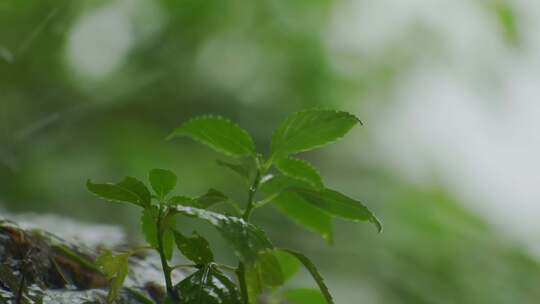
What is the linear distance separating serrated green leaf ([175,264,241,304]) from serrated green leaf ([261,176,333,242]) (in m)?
0.08

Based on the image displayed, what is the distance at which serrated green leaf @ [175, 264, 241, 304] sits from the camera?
1.37 feet

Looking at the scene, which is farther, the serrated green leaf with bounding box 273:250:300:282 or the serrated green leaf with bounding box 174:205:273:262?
the serrated green leaf with bounding box 273:250:300:282

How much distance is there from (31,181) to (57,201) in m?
0.09

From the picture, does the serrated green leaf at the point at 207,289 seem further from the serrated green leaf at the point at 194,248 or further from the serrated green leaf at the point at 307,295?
the serrated green leaf at the point at 307,295

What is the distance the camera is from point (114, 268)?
1.52 feet

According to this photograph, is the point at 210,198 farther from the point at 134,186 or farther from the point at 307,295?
the point at 307,295

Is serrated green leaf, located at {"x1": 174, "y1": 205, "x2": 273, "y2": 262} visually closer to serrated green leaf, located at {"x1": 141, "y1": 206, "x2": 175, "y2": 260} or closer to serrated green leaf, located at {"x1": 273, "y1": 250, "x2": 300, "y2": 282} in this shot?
serrated green leaf, located at {"x1": 141, "y1": 206, "x2": 175, "y2": 260}

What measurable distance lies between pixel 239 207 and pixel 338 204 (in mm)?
64

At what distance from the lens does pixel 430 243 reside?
218cm

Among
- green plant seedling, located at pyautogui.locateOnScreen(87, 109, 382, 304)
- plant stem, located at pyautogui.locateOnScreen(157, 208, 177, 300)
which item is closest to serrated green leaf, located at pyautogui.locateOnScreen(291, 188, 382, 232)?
green plant seedling, located at pyautogui.locateOnScreen(87, 109, 382, 304)

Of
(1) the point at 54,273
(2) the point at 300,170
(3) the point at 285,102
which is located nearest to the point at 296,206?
(2) the point at 300,170

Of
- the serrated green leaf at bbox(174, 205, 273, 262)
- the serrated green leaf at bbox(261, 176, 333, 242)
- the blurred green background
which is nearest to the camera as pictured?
the serrated green leaf at bbox(174, 205, 273, 262)

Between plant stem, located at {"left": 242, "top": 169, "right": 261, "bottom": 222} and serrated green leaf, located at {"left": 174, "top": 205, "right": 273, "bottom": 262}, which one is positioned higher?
plant stem, located at {"left": 242, "top": 169, "right": 261, "bottom": 222}

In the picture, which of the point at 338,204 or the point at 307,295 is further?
the point at 307,295
